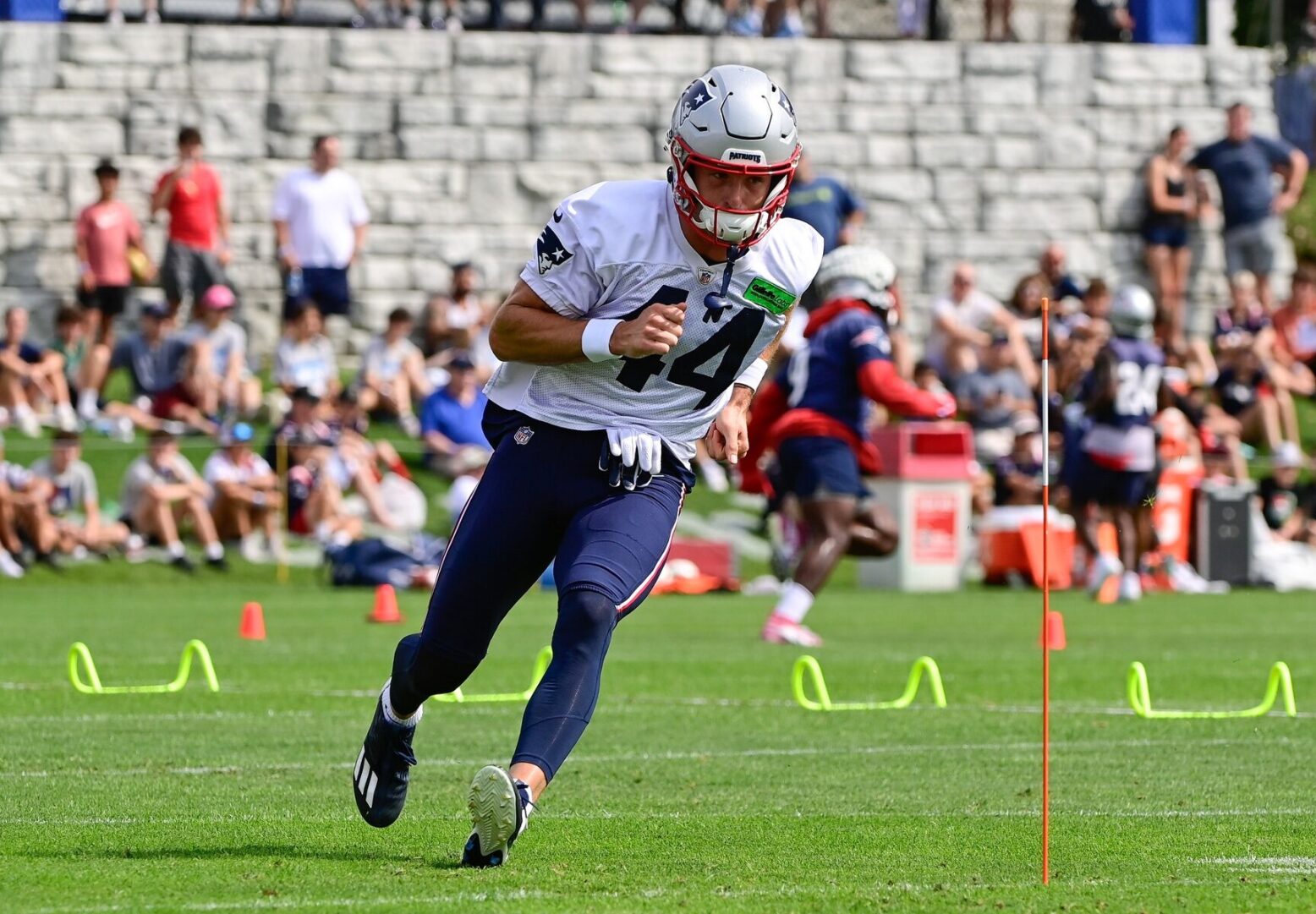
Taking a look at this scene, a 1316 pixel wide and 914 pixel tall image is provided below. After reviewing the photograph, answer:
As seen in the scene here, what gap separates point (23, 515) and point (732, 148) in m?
14.2

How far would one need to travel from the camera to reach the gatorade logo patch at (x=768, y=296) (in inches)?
254

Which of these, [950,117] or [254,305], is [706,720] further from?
[950,117]

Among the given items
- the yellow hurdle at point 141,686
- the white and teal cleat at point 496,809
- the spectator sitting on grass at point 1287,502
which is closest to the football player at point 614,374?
the white and teal cleat at point 496,809

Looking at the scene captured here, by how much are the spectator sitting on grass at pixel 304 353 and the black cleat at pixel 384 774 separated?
15.6m

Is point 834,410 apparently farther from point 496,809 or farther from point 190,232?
point 190,232

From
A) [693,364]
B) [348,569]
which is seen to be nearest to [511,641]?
[348,569]

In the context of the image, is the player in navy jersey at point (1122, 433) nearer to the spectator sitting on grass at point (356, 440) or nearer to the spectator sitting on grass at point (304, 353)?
the spectator sitting on grass at point (356, 440)

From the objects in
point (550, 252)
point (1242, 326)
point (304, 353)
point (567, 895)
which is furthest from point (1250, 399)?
point (567, 895)

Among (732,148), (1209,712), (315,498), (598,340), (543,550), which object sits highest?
(732,148)

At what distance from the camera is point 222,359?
71.4 feet

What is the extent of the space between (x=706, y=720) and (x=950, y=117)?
17946 millimetres

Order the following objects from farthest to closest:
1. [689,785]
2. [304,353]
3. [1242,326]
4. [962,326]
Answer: [1242,326], [962,326], [304,353], [689,785]

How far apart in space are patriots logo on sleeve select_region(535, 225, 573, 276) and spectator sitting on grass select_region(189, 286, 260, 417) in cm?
1548

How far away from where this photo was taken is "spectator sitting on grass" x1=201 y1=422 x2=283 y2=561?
65.8 ft
